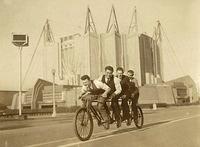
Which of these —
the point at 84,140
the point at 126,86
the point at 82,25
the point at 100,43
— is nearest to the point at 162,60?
the point at 126,86

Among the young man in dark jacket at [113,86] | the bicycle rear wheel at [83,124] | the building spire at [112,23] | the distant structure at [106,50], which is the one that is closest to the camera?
the bicycle rear wheel at [83,124]

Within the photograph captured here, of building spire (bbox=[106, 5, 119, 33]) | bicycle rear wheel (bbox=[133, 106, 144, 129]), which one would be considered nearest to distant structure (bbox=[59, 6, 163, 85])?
building spire (bbox=[106, 5, 119, 33])

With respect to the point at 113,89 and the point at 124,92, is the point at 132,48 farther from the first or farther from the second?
the point at 113,89

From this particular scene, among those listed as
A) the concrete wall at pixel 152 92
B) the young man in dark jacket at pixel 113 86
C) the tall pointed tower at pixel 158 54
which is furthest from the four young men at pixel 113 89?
the concrete wall at pixel 152 92

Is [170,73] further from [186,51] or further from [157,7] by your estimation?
[157,7]

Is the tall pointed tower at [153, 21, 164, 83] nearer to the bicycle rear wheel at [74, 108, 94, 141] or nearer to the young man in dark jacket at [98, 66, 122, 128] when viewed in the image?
the young man in dark jacket at [98, 66, 122, 128]

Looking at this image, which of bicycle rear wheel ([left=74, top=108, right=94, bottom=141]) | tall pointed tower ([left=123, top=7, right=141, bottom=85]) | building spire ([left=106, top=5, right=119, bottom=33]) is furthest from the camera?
tall pointed tower ([left=123, top=7, right=141, bottom=85])

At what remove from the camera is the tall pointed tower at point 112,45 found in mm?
2862

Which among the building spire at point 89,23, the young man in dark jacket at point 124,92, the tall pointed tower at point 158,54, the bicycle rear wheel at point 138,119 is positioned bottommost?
the bicycle rear wheel at point 138,119

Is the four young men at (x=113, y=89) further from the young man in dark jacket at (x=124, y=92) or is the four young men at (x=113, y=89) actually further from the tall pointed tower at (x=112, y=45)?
the tall pointed tower at (x=112, y=45)

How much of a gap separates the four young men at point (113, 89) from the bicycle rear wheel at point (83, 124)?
15 centimetres

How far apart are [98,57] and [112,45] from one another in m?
0.24

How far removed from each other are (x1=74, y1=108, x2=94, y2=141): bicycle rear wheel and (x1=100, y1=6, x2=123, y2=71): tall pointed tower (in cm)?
50

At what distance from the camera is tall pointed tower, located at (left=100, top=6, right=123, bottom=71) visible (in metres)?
2.86
